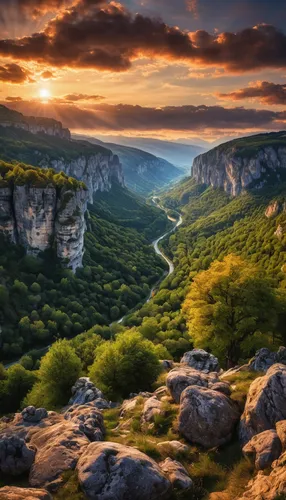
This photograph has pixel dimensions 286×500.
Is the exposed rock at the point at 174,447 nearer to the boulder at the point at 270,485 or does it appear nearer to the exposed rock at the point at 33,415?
the boulder at the point at 270,485

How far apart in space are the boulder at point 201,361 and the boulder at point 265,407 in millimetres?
16783

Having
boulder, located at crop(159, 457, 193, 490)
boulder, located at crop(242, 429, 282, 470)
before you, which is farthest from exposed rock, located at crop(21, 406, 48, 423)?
boulder, located at crop(242, 429, 282, 470)

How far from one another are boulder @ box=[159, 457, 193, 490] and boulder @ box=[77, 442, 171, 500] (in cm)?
63

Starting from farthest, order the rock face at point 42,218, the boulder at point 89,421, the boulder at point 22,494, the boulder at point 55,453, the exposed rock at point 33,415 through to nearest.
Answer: the rock face at point 42,218, the exposed rock at point 33,415, the boulder at point 89,421, the boulder at point 55,453, the boulder at point 22,494

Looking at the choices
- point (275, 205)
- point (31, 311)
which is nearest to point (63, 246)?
point (31, 311)

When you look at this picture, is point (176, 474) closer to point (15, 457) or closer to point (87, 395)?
point (15, 457)

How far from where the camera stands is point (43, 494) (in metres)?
16.0

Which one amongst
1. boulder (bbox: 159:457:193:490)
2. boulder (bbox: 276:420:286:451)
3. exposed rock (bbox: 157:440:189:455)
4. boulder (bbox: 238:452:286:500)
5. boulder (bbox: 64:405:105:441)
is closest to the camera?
boulder (bbox: 238:452:286:500)

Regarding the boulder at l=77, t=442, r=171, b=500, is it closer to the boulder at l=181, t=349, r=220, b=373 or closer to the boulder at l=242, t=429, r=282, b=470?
the boulder at l=242, t=429, r=282, b=470

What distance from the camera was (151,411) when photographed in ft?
86.2

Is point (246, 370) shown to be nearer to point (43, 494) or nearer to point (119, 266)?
point (43, 494)

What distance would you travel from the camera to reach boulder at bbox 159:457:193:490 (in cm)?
1661

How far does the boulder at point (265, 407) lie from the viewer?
19734 mm

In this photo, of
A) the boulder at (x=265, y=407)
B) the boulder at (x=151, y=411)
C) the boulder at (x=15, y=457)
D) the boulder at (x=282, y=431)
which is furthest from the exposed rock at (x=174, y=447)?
the boulder at (x=15, y=457)
